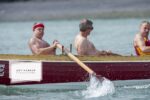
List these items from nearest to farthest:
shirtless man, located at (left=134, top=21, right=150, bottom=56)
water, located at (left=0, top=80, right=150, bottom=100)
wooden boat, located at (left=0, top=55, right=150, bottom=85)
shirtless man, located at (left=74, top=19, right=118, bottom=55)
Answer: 1. water, located at (left=0, top=80, right=150, bottom=100)
2. wooden boat, located at (left=0, top=55, right=150, bottom=85)
3. shirtless man, located at (left=74, top=19, right=118, bottom=55)
4. shirtless man, located at (left=134, top=21, right=150, bottom=56)

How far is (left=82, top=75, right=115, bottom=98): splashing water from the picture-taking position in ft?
67.2

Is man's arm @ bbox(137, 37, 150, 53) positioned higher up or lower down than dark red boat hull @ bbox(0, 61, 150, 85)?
higher up

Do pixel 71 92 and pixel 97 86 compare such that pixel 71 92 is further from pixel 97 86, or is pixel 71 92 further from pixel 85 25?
pixel 85 25

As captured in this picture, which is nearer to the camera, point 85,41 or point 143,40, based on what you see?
point 85,41

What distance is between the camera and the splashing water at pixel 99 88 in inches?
806

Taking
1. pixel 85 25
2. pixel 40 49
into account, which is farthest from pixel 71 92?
pixel 85 25

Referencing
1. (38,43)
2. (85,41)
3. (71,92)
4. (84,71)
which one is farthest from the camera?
(38,43)

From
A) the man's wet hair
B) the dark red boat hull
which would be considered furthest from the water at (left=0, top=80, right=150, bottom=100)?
the man's wet hair

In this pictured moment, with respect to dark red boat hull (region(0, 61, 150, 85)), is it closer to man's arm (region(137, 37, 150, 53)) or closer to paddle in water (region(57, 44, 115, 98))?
paddle in water (region(57, 44, 115, 98))

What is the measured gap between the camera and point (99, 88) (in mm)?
20688

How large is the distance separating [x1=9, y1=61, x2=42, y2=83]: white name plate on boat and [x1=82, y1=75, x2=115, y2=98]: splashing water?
4.57 feet

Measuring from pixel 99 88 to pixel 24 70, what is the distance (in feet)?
6.85

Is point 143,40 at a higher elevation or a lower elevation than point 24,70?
higher

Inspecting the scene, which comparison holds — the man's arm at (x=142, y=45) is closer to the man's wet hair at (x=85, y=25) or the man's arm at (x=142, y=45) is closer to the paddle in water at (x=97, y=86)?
the paddle in water at (x=97, y=86)
